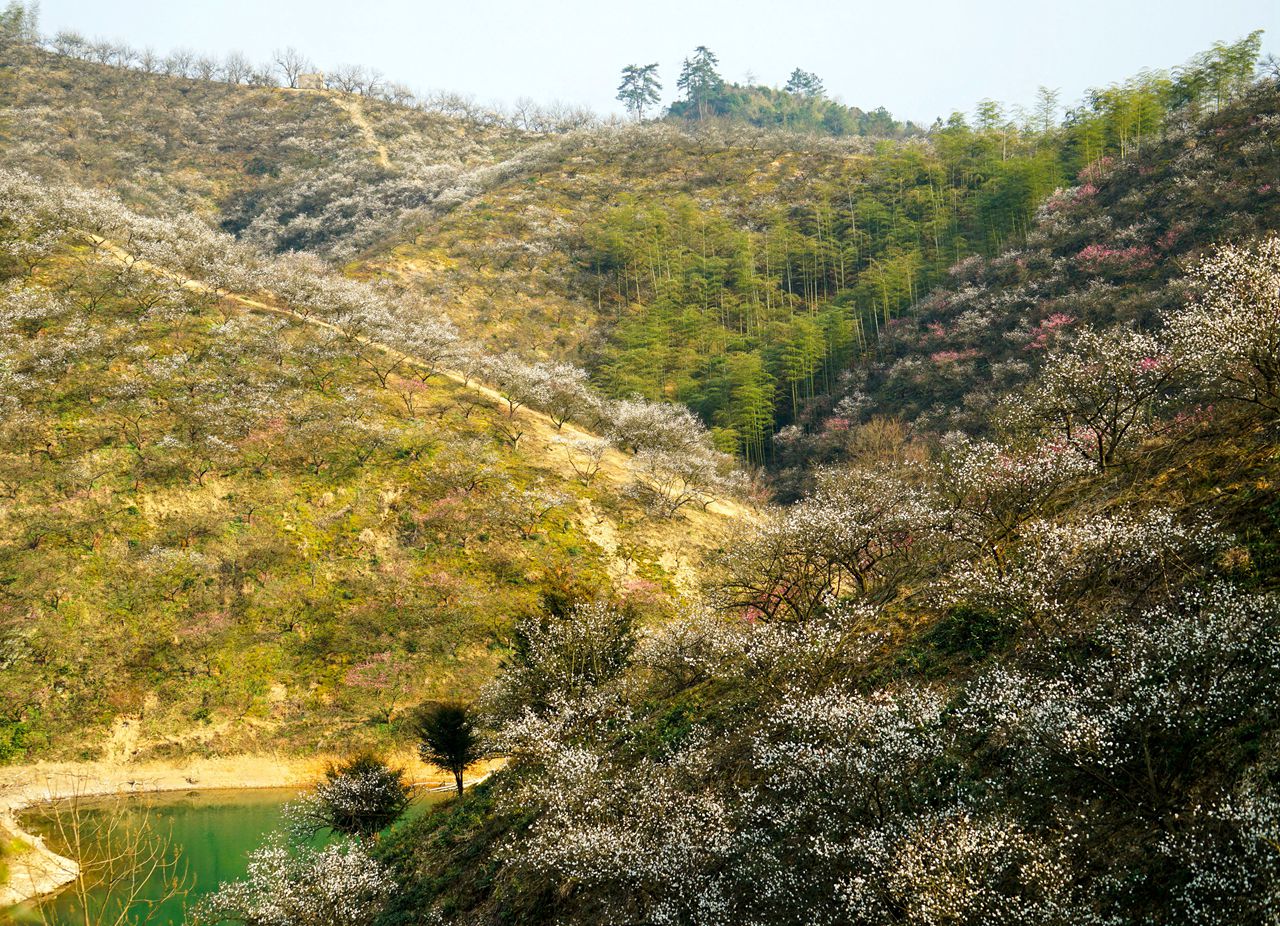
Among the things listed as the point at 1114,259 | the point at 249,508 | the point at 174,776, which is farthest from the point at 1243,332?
the point at 1114,259

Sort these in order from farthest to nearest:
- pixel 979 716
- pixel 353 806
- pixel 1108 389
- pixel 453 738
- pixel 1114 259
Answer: pixel 1114 259 < pixel 453 738 < pixel 353 806 < pixel 1108 389 < pixel 979 716

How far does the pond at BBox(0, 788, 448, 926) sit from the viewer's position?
2733 centimetres

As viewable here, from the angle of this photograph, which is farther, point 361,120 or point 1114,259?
point 361,120

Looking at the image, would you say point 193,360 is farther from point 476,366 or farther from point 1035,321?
point 1035,321

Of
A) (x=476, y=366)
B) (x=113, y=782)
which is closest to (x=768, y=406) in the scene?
(x=476, y=366)

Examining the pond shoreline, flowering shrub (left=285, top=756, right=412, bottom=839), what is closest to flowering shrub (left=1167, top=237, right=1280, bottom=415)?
flowering shrub (left=285, top=756, right=412, bottom=839)

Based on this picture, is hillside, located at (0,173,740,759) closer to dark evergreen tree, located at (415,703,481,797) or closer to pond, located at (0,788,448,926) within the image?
pond, located at (0,788,448,926)

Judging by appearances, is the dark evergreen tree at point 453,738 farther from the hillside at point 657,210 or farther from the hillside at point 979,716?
the hillside at point 657,210

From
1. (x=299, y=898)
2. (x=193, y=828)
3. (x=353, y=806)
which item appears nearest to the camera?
(x=299, y=898)

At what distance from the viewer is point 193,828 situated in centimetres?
3462

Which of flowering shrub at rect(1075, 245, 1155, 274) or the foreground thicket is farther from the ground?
flowering shrub at rect(1075, 245, 1155, 274)

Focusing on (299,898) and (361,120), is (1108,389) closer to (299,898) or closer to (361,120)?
(299,898)

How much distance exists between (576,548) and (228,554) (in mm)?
24692

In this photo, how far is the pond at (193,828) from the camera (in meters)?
27.3
